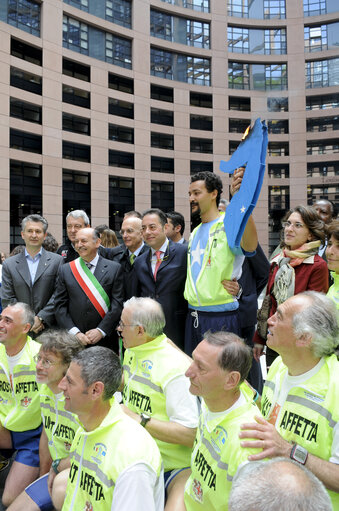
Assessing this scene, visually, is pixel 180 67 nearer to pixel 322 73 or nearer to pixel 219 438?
pixel 322 73

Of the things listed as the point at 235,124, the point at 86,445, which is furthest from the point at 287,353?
the point at 235,124

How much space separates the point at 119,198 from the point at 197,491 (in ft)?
87.0

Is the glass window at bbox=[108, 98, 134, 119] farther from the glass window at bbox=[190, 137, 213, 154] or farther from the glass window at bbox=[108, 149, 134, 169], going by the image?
the glass window at bbox=[190, 137, 213, 154]

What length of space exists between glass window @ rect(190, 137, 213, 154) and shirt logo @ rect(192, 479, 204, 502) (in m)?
29.9

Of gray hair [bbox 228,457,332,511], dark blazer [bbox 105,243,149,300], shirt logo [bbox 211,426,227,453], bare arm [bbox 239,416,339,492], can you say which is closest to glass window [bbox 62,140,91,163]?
dark blazer [bbox 105,243,149,300]

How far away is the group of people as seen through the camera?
6.49 ft

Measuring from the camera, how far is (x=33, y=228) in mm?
4711

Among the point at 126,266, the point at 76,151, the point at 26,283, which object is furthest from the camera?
the point at 76,151

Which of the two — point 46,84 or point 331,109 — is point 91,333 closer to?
point 46,84

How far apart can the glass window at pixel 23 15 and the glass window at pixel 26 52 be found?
2.54ft

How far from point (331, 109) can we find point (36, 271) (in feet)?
106

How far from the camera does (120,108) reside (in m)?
28.2

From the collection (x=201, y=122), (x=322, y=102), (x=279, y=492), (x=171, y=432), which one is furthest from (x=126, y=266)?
→ (x=322, y=102)

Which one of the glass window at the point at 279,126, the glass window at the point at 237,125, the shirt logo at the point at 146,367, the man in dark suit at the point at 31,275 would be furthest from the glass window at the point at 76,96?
the shirt logo at the point at 146,367
